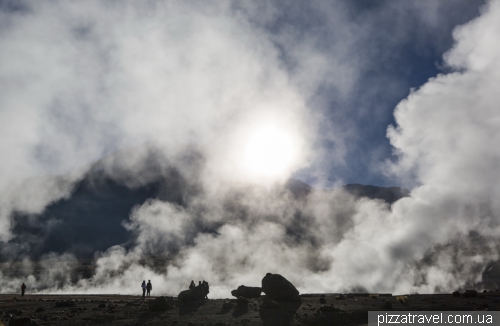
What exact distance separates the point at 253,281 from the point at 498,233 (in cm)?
5073

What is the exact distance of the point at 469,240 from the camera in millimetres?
61438

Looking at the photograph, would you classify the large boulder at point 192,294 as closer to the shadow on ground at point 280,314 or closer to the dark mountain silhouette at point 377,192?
the shadow on ground at point 280,314

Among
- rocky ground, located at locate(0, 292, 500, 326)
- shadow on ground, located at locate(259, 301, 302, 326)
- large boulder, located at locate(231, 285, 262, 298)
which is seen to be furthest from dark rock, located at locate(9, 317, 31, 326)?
large boulder, located at locate(231, 285, 262, 298)

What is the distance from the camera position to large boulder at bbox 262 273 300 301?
2528cm

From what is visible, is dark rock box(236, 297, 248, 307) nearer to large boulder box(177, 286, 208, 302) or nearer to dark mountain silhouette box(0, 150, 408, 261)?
large boulder box(177, 286, 208, 302)

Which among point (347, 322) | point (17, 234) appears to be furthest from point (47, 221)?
point (347, 322)

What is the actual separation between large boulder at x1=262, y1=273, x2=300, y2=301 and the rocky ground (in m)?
0.82

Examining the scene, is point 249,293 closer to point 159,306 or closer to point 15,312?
point 159,306

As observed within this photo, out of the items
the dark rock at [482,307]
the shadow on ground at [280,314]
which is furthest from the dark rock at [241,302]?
the dark rock at [482,307]

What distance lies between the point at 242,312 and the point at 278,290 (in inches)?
179

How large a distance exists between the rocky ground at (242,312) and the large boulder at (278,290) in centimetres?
82

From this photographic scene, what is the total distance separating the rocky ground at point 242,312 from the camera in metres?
19.7

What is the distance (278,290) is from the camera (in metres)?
25.6

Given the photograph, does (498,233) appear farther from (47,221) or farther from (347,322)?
(47,221)
